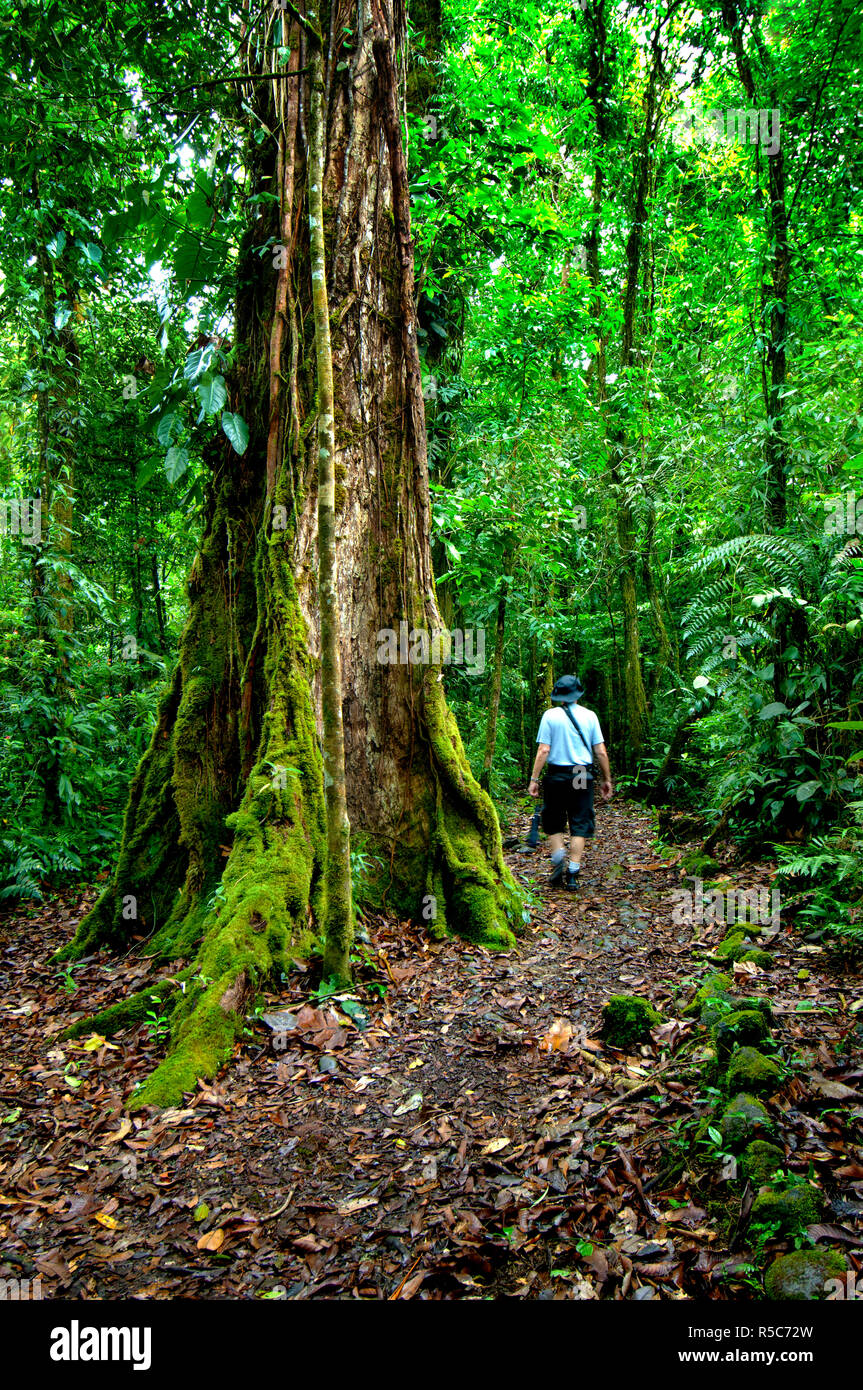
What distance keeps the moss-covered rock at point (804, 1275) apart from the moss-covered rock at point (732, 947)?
247 centimetres

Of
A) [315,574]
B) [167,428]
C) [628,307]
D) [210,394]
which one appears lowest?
[315,574]

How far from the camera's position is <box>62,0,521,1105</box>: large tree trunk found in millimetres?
4824

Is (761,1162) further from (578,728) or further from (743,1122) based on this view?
(578,728)

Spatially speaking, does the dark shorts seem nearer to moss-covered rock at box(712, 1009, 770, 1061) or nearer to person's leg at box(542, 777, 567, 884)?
person's leg at box(542, 777, 567, 884)

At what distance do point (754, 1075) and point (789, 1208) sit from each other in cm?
70

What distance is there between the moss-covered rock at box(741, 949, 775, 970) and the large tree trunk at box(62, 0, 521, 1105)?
1.55 metres

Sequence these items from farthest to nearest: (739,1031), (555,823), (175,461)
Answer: (555,823) < (175,461) < (739,1031)

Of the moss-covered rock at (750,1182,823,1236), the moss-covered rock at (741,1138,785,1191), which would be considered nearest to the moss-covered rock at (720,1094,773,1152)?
the moss-covered rock at (741,1138,785,1191)

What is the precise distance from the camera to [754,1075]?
2.77 metres

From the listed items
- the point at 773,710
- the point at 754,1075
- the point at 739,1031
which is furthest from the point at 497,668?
the point at 754,1075

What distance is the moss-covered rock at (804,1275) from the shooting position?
1.87m

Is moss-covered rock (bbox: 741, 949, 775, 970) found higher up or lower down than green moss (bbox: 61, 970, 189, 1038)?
higher up
